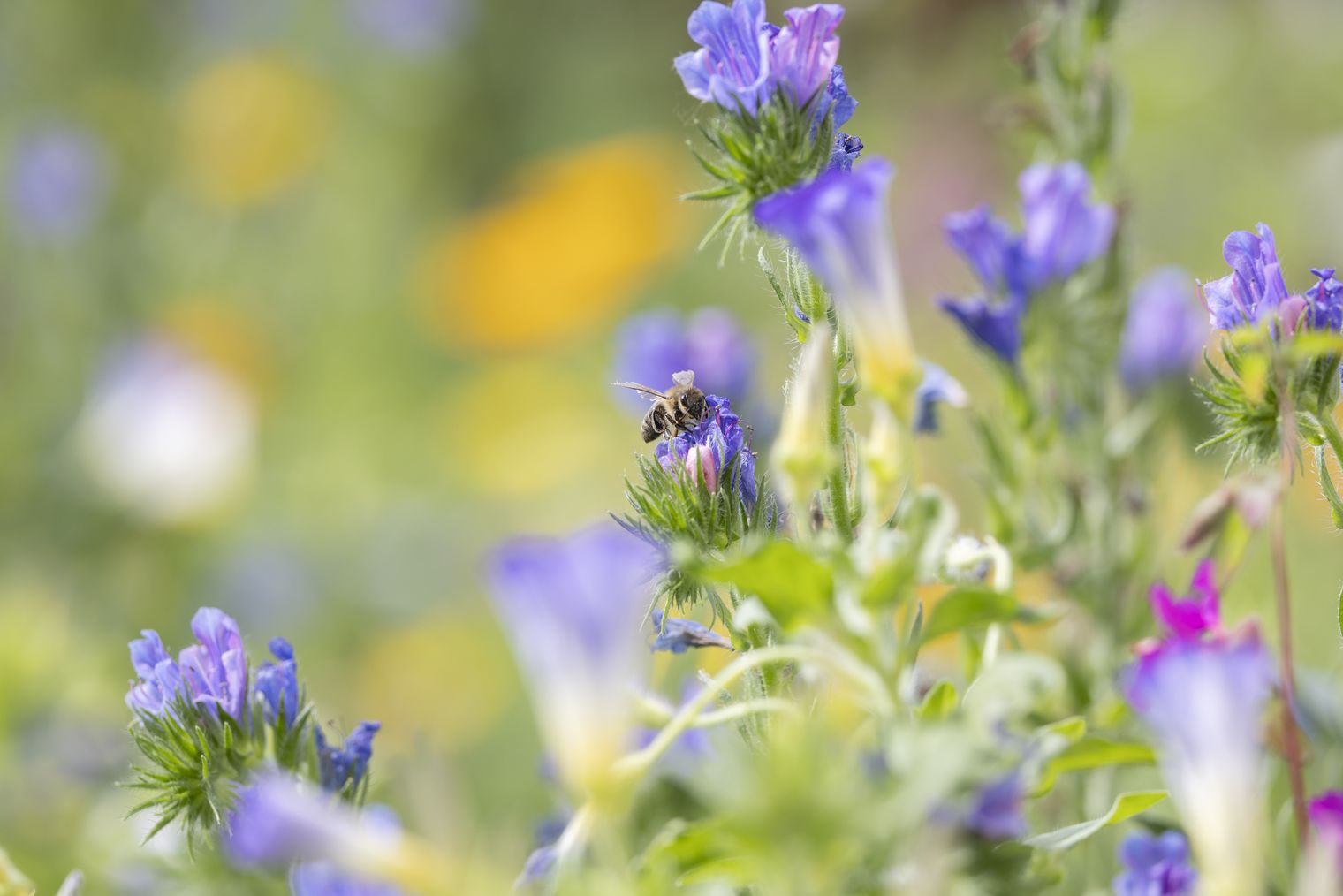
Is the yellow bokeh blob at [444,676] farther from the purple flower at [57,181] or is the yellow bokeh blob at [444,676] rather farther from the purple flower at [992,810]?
the purple flower at [992,810]

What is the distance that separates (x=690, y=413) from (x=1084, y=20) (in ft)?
1.45

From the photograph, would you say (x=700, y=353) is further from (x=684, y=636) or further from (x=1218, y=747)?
(x=1218, y=747)

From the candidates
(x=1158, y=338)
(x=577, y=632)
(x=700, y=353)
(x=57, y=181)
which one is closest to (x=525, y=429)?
(x=57, y=181)

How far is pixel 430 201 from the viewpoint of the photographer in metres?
4.49

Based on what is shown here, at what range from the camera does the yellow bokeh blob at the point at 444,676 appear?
2.62 metres

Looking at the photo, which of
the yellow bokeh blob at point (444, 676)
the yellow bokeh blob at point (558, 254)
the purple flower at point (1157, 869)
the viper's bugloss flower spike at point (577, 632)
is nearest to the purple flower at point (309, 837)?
the viper's bugloss flower spike at point (577, 632)

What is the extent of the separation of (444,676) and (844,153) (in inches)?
88.6

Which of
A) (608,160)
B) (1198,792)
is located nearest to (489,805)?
(1198,792)

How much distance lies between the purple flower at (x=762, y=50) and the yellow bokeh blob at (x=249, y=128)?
3511 mm

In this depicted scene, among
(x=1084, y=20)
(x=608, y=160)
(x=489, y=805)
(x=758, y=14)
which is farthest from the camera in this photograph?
(x=608, y=160)

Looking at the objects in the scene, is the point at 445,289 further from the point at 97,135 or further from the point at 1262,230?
the point at 1262,230

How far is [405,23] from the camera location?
4.54 meters

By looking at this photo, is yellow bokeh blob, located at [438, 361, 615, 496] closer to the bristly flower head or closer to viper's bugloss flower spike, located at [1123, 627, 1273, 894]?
the bristly flower head

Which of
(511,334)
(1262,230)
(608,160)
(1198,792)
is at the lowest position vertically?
(1198,792)
